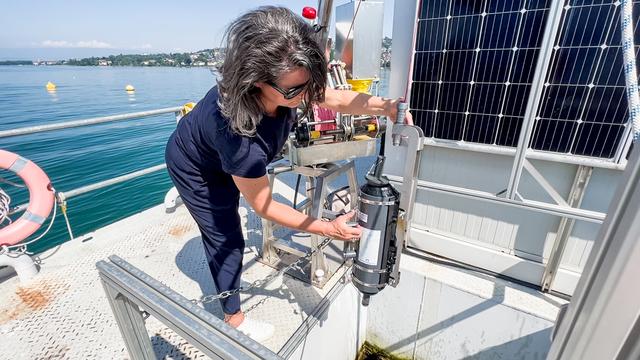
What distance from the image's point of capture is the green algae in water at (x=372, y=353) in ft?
9.00

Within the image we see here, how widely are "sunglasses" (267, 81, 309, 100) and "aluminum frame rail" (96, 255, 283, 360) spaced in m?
0.73

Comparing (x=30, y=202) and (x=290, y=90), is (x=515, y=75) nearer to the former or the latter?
(x=290, y=90)

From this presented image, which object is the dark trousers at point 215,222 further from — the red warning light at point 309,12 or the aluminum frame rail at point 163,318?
the red warning light at point 309,12

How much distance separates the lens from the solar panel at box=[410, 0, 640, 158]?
170cm

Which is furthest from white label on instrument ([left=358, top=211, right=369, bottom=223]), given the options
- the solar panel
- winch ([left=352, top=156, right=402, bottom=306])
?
the solar panel

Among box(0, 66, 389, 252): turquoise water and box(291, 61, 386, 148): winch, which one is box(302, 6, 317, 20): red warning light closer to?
box(291, 61, 386, 148): winch

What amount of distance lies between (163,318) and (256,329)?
912 millimetres

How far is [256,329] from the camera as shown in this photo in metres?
1.74

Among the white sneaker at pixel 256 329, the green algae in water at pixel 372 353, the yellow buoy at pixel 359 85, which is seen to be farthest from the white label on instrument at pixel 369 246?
the green algae in water at pixel 372 353

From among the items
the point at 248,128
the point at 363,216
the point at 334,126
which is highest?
the point at 248,128

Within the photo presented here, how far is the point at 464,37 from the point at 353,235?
5.19 ft

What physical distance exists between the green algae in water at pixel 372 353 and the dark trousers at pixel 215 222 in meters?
1.55

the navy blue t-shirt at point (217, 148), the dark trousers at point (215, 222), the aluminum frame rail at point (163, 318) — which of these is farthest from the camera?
the dark trousers at point (215, 222)

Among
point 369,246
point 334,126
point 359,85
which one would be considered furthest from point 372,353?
point 359,85
